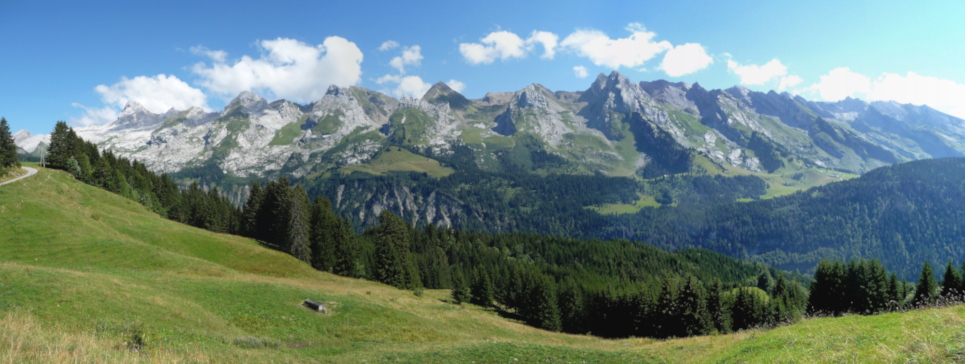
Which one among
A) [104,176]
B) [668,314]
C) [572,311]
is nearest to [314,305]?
[668,314]

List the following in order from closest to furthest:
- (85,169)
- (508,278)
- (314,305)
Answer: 1. (314,305)
2. (85,169)
3. (508,278)

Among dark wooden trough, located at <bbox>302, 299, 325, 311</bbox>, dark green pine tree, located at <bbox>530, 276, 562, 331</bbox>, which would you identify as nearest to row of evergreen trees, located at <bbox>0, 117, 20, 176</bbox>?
dark wooden trough, located at <bbox>302, 299, 325, 311</bbox>

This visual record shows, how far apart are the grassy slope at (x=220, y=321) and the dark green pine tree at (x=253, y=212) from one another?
21.8 meters

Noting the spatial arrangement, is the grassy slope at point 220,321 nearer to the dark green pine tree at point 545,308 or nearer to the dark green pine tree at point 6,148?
the dark green pine tree at point 6,148

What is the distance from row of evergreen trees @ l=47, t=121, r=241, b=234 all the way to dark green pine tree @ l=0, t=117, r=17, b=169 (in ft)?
31.6

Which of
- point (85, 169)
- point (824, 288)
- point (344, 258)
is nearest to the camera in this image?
point (824, 288)

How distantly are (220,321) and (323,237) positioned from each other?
4633cm

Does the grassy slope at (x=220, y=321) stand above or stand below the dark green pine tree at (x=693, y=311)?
above

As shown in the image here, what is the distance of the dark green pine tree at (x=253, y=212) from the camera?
80.0 meters

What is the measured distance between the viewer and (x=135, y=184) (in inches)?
3625

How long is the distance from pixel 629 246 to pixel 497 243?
5970 centimetres

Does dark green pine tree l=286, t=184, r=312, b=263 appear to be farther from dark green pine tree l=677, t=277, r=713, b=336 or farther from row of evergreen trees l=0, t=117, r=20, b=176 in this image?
dark green pine tree l=677, t=277, r=713, b=336

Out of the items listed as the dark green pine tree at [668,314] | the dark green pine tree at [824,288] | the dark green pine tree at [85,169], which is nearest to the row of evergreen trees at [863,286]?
the dark green pine tree at [824,288]

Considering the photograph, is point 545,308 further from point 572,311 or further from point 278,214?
point 278,214
